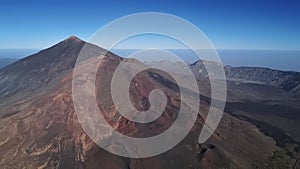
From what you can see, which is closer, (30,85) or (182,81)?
(30,85)

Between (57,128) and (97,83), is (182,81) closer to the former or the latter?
(97,83)

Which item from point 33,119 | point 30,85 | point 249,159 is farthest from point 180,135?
point 30,85

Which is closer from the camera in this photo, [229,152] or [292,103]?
[229,152]

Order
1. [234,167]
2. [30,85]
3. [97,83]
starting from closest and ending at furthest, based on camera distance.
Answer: [234,167], [97,83], [30,85]

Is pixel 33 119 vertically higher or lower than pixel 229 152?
higher

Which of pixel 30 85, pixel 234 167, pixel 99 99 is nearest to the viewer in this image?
pixel 234 167

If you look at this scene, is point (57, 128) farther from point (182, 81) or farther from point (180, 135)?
point (182, 81)

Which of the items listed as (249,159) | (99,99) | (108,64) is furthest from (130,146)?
(108,64)

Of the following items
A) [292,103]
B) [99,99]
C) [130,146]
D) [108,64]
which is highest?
[108,64]

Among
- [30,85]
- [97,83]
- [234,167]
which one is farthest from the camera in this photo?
[30,85]
